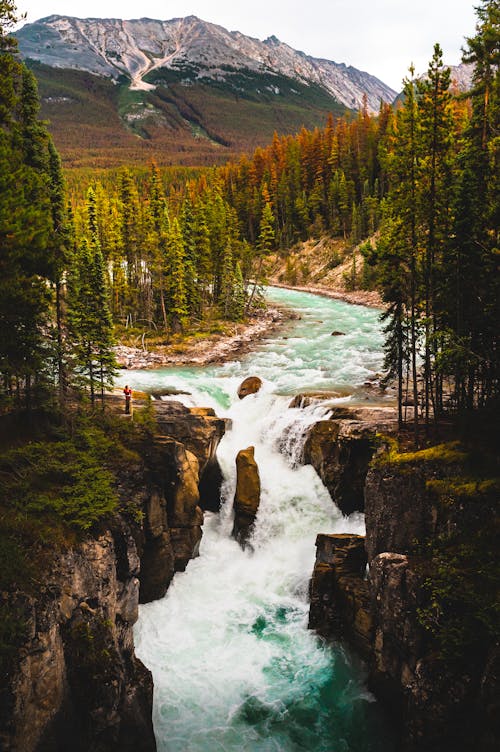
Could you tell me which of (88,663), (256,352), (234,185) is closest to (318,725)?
(88,663)

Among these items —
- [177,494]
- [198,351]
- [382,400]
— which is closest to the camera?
[177,494]

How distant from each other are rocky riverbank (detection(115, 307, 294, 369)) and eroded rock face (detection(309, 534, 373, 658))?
2502 centimetres

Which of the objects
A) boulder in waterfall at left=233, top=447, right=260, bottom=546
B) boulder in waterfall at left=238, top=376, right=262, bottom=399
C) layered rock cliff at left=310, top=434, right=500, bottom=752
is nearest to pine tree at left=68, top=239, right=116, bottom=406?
boulder in waterfall at left=233, top=447, right=260, bottom=546

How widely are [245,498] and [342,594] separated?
748 centimetres

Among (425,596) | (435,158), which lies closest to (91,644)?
(425,596)

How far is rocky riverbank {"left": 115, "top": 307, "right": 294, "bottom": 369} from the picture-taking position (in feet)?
137

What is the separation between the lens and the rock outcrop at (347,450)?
22234 millimetres

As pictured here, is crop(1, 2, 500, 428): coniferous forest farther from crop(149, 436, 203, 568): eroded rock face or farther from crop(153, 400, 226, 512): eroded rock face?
crop(149, 436, 203, 568): eroded rock face

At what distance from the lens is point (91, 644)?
40.6ft

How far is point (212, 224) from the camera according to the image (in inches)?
2280

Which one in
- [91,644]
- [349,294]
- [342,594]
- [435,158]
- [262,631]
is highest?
[435,158]

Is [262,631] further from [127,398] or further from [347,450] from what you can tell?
[127,398]

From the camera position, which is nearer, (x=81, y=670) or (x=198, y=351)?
(x=81, y=670)

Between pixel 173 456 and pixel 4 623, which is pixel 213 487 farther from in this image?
pixel 4 623
